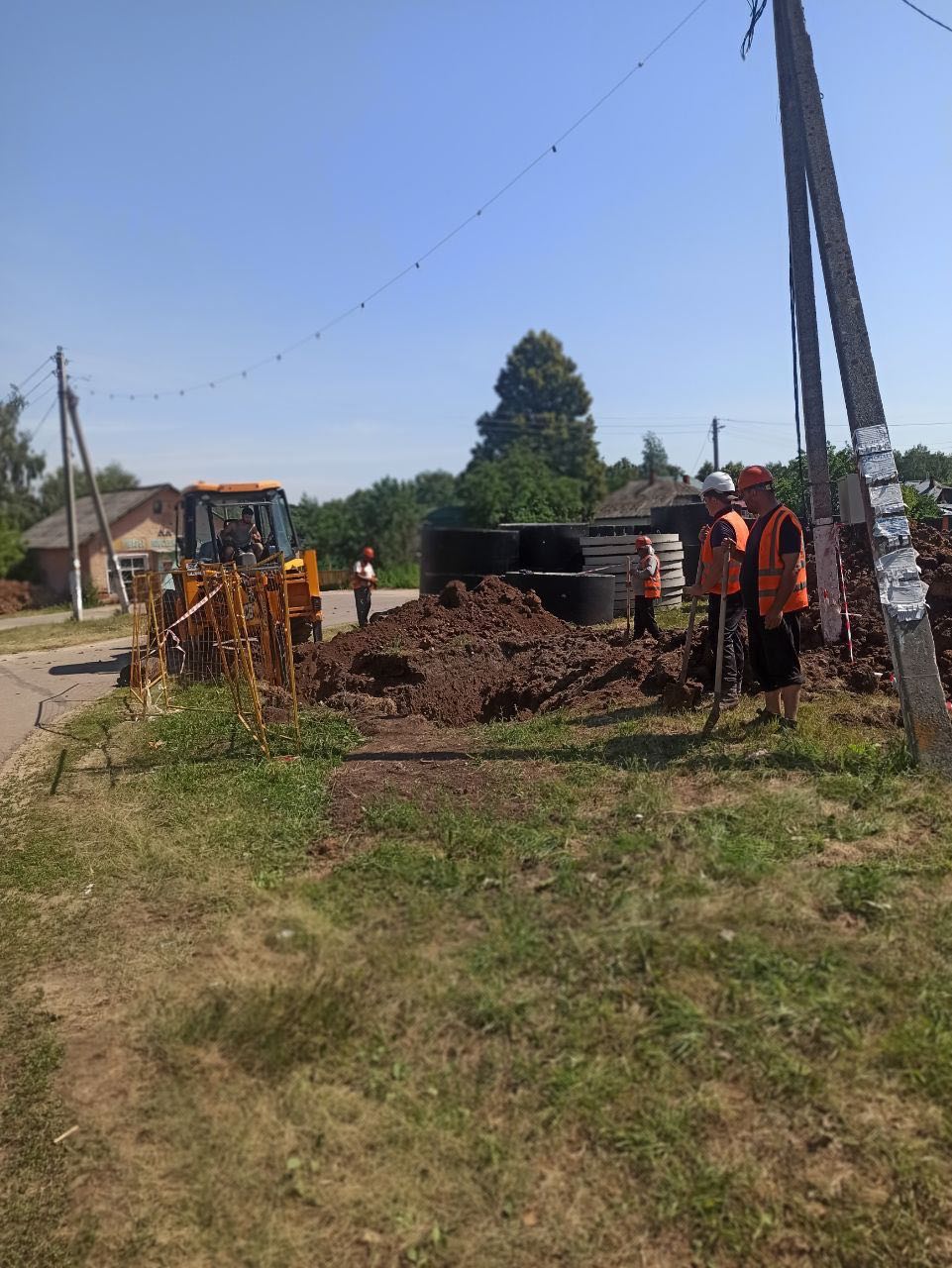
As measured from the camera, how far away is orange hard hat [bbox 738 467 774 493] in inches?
246

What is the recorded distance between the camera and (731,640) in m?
7.11

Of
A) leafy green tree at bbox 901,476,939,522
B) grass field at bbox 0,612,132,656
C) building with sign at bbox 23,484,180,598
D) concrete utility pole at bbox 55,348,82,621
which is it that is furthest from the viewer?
building with sign at bbox 23,484,180,598

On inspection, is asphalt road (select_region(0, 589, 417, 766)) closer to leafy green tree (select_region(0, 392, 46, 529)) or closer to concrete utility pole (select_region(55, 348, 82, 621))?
concrete utility pole (select_region(55, 348, 82, 621))

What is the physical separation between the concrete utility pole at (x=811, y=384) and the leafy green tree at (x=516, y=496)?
28973 millimetres

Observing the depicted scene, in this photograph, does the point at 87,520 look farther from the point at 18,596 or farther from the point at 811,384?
the point at 811,384

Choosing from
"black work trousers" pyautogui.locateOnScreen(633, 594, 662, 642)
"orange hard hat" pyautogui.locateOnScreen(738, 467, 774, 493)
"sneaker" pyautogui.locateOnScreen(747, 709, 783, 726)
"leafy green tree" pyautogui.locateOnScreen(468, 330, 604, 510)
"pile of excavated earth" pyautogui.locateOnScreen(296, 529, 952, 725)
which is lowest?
"sneaker" pyautogui.locateOnScreen(747, 709, 783, 726)

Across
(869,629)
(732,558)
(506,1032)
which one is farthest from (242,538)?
(506,1032)

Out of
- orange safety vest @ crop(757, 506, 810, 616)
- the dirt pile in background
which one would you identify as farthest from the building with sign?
orange safety vest @ crop(757, 506, 810, 616)

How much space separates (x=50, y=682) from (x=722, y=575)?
11051mm

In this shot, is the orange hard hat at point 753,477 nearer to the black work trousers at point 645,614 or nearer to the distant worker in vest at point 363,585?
the black work trousers at point 645,614

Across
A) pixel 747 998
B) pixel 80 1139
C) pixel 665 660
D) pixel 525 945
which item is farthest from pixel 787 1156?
pixel 665 660

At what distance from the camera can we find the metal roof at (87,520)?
43.4 metres

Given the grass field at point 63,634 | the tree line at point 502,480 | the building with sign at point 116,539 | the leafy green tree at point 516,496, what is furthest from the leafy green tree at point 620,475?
Answer: the grass field at point 63,634

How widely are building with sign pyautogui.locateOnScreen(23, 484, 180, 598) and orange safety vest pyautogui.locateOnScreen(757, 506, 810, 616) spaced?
3789 cm
